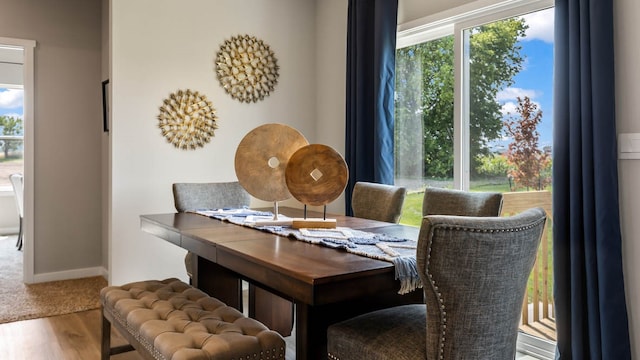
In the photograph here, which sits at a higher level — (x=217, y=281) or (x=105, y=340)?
(x=217, y=281)

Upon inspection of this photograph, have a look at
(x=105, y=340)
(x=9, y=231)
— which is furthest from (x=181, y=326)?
(x=9, y=231)

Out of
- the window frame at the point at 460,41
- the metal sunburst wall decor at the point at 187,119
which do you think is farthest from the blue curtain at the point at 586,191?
the metal sunburst wall decor at the point at 187,119

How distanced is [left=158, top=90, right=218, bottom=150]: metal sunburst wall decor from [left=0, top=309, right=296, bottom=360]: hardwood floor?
1436 millimetres

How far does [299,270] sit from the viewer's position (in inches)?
57.1

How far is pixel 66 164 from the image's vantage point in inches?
177

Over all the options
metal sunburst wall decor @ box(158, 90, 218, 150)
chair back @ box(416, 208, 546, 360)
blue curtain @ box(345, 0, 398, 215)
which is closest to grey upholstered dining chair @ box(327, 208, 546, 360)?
chair back @ box(416, 208, 546, 360)

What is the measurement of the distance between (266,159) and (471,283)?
1.32 meters

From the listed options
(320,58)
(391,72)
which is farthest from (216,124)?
(391,72)

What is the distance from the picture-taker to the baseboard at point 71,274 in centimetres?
437

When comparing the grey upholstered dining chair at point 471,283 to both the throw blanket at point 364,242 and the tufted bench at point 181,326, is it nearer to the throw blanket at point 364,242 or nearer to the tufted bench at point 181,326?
the throw blanket at point 364,242

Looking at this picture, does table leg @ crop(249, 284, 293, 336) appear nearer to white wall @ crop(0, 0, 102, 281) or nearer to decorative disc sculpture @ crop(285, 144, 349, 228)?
decorative disc sculpture @ crop(285, 144, 349, 228)

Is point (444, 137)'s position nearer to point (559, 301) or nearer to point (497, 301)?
point (559, 301)

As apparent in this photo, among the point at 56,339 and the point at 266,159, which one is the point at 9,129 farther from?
the point at 266,159

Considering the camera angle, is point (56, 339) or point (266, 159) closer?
point (266, 159)
